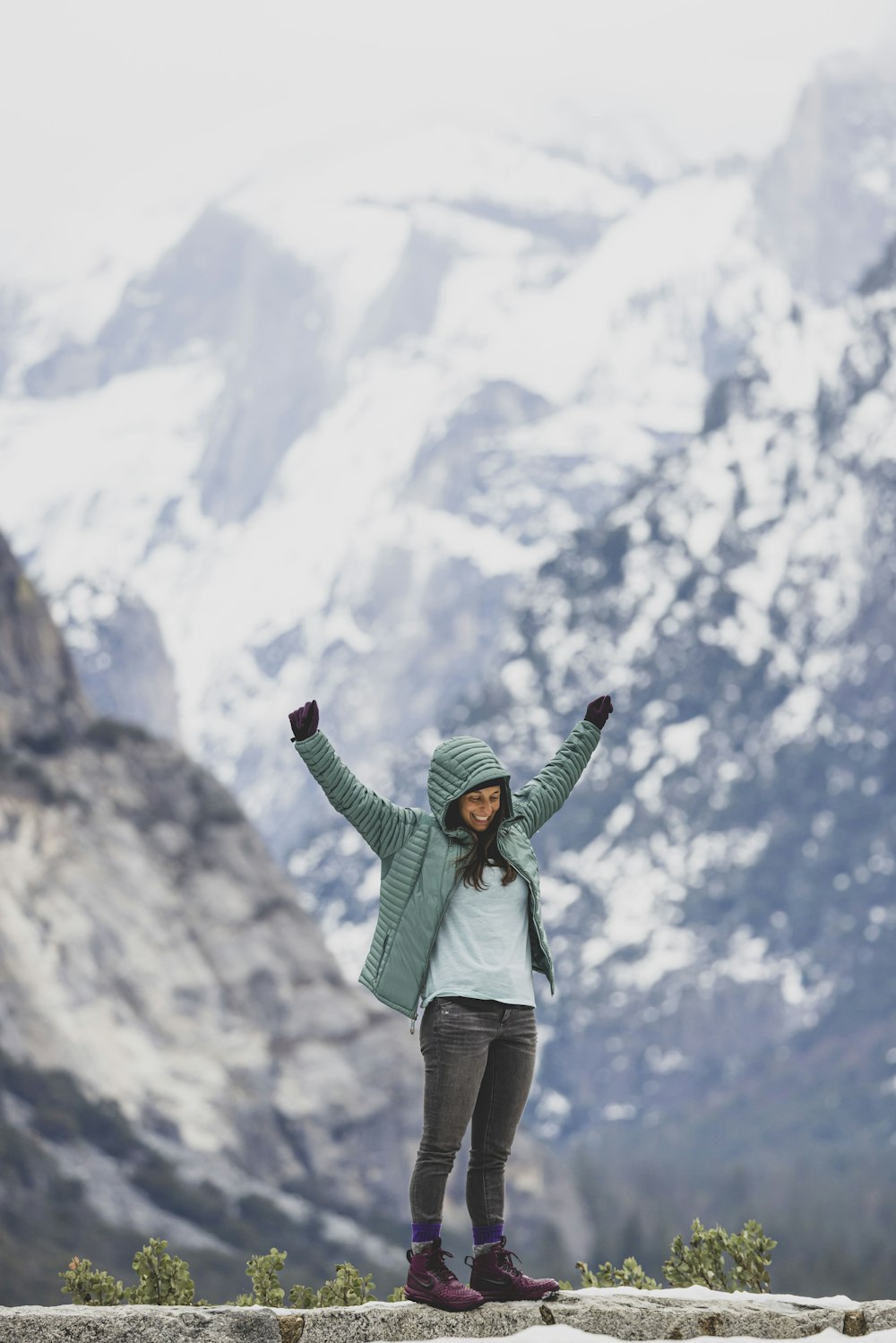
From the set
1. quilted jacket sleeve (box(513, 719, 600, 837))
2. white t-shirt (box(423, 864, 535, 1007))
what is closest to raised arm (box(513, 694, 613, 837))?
quilted jacket sleeve (box(513, 719, 600, 837))

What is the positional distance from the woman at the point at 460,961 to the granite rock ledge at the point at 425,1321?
1.30 ft

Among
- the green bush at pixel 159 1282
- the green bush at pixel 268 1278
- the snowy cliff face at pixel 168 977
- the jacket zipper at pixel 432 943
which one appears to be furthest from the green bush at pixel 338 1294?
the snowy cliff face at pixel 168 977

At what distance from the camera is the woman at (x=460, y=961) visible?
11961 mm

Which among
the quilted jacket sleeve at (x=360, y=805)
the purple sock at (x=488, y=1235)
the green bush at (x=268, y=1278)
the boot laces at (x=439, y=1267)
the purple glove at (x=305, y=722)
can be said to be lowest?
the boot laces at (x=439, y=1267)

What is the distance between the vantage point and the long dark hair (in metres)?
12.3

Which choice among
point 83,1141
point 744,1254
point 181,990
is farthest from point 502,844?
point 181,990

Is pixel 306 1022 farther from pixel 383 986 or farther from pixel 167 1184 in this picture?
pixel 383 986

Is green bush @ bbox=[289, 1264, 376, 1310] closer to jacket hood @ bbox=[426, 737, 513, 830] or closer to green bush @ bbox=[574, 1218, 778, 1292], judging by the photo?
green bush @ bbox=[574, 1218, 778, 1292]

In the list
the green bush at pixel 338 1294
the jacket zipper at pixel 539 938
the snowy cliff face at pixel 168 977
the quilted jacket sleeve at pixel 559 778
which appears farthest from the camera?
the snowy cliff face at pixel 168 977

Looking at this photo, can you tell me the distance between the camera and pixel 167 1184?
524ft

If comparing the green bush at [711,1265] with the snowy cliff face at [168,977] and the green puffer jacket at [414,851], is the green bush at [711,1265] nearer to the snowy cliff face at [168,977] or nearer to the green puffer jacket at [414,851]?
the green puffer jacket at [414,851]

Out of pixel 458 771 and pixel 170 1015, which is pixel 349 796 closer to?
pixel 458 771

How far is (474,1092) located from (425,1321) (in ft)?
4.53

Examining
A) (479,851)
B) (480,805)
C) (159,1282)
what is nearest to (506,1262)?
(479,851)
